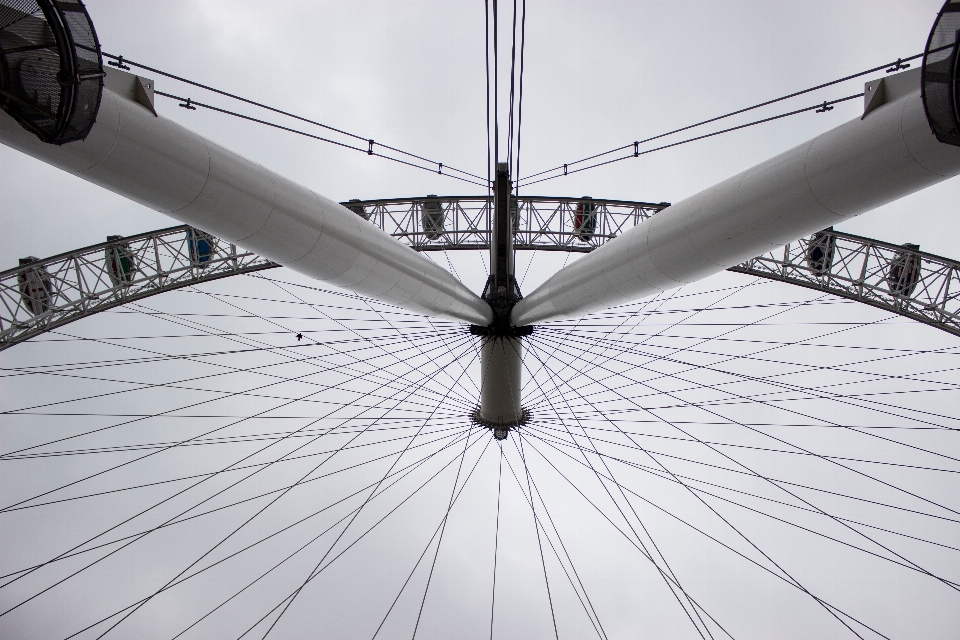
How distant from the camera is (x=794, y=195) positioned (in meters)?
5.38

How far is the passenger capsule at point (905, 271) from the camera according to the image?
18.4 metres

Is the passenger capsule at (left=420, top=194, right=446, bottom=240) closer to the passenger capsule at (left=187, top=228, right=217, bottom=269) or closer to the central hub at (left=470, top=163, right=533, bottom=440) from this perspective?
the central hub at (left=470, top=163, right=533, bottom=440)

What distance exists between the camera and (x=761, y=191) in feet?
18.6

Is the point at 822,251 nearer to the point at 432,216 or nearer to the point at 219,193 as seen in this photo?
the point at 432,216

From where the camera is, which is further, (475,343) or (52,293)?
(52,293)

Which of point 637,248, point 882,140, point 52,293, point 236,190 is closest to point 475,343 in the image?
point 637,248

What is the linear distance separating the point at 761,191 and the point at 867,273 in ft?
58.1

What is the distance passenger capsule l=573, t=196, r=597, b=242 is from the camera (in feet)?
65.4

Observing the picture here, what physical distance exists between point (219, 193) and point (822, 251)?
2122cm

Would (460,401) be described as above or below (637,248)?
below

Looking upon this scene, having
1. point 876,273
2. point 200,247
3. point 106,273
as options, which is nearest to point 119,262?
point 106,273

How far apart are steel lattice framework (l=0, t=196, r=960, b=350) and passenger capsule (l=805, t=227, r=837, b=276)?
4cm

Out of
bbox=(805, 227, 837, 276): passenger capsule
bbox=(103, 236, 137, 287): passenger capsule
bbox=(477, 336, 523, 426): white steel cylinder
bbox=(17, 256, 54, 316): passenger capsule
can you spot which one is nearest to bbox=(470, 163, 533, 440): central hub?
bbox=(477, 336, 523, 426): white steel cylinder

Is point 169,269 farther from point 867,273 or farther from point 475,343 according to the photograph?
point 867,273
